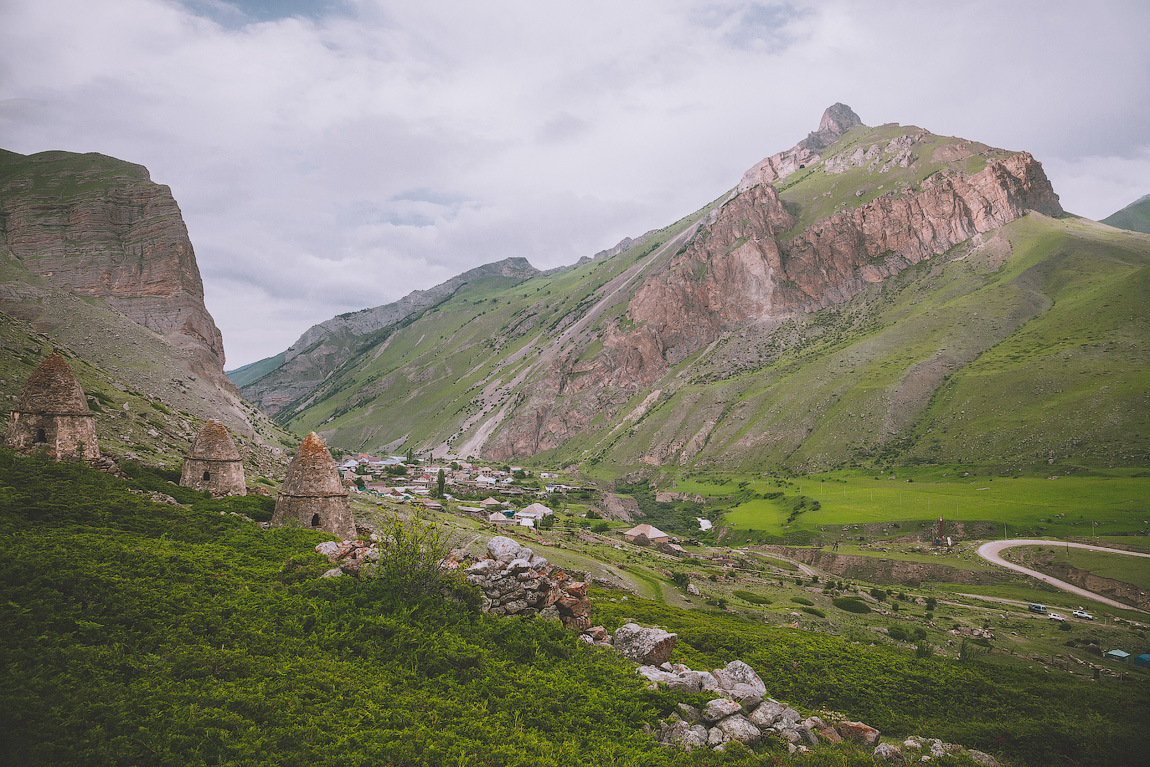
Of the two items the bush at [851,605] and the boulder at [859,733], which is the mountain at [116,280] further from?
the bush at [851,605]

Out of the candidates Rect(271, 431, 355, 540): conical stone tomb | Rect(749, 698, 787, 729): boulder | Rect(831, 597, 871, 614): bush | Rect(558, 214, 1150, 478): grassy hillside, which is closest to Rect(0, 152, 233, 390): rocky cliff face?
Rect(271, 431, 355, 540): conical stone tomb

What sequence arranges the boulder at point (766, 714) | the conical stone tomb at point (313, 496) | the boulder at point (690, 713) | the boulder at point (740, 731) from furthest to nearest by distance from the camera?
the conical stone tomb at point (313, 496) < the boulder at point (766, 714) < the boulder at point (690, 713) < the boulder at point (740, 731)

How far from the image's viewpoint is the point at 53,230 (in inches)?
3211

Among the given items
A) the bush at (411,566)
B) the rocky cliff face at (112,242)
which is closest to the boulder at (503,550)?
the bush at (411,566)

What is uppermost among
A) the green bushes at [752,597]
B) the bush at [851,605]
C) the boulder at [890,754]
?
the boulder at [890,754]

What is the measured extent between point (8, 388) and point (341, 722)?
1175 inches

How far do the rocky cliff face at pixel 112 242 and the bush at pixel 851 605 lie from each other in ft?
283

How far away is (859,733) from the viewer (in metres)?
12.6

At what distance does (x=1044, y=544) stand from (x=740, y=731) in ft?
229

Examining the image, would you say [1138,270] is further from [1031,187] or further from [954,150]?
[954,150]

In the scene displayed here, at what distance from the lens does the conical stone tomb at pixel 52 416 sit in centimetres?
2102

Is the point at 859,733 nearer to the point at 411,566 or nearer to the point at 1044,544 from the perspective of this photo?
the point at 411,566

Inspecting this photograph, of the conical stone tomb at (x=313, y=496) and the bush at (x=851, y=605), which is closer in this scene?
the conical stone tomb at (x=313, y=496)

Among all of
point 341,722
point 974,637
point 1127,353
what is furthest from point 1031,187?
point 341,722
